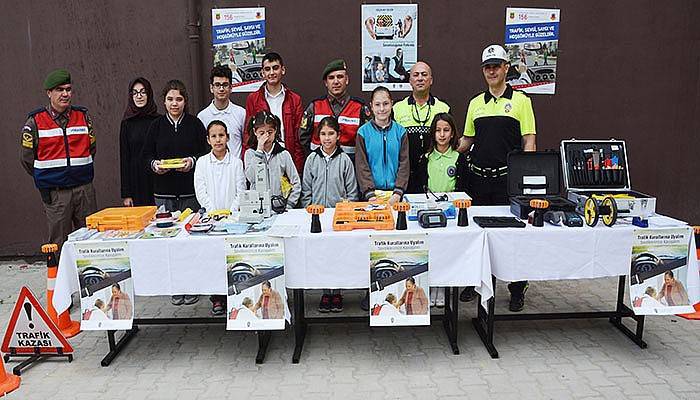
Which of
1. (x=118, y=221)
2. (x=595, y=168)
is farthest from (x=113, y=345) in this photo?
(x=595, y=168)

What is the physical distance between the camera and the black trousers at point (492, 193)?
441 centimetres

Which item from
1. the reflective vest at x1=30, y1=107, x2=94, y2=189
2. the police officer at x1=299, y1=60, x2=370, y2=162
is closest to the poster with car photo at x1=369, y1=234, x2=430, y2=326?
the police officer at x1=299, y1=60, x2=370, y2=162

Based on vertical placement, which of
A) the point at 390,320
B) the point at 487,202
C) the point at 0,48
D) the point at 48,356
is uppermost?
the point at 0,48

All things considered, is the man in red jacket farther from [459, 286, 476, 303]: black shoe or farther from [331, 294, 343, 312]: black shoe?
[459, 286, 476, 303]: black shoe

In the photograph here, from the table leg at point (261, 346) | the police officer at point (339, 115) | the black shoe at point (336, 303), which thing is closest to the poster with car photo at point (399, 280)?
the table leg at point (261, 346)

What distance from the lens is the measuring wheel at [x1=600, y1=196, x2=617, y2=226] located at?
3.43 m

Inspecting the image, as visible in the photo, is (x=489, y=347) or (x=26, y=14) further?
(x=26, y=14)

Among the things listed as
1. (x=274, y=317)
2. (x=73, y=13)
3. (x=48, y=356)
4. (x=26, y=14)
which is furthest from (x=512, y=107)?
(x=26, y=14)

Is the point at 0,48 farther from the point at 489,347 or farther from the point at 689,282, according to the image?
the point at 689,282

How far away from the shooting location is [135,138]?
4598 millimetres

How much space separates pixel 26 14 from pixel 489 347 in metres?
5.45

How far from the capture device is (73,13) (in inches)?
221

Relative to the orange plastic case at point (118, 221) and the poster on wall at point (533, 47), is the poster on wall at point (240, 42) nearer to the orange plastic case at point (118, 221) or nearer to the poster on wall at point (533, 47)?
the orange plastic case at point (118, 221)

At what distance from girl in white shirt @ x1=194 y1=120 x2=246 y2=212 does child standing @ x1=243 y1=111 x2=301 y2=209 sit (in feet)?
0.43
